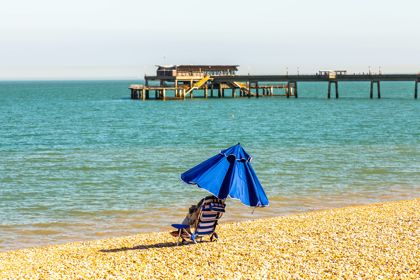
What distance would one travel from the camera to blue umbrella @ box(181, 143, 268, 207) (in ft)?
39.8

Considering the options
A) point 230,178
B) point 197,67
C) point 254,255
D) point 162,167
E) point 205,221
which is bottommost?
point 162,167

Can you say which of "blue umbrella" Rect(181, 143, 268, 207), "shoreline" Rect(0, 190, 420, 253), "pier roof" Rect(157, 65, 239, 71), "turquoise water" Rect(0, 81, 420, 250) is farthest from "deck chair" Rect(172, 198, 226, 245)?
"pier roof" Rect(157, 65, 239, 71)

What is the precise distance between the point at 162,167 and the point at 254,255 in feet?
58.1

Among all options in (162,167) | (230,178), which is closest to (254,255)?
(230,178)

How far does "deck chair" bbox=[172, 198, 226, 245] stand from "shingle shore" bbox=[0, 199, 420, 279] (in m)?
0.24

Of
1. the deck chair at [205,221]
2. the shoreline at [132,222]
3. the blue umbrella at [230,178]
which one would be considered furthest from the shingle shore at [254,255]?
the shoreline at [132,222]

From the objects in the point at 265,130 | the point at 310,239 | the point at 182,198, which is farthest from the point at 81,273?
the point at 265,130

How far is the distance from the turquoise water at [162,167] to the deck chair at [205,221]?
4341 mm

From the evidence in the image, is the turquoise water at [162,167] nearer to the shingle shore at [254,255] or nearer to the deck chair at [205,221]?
the shingle shore at [254,255]

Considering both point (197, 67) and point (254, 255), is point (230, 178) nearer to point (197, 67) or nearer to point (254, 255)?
point (254, 255)

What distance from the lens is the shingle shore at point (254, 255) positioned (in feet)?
34.3

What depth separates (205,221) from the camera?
12.8 m

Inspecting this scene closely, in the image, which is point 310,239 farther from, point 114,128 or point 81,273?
point 114,128

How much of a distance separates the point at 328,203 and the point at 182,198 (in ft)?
15.6
